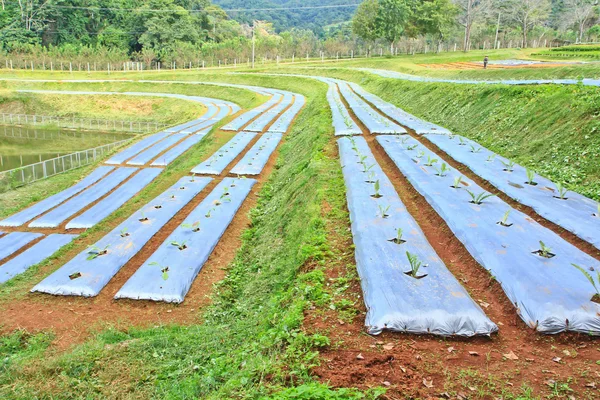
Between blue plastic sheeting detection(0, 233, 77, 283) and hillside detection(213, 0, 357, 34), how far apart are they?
126 metres

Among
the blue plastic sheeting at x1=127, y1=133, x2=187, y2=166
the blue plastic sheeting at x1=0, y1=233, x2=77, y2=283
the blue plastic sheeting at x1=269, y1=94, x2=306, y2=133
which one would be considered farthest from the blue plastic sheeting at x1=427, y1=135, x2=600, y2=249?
the blue plastic sheeting at x1=127, y1=133, x2=187, y2=166

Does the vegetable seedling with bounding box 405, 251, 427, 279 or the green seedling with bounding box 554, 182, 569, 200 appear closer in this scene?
the vegetable seedling with bounding box 405, 251, 427, 279

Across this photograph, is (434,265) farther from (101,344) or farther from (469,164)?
(469,164)

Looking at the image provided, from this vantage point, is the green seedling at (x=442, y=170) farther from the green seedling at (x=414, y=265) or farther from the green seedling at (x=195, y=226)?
the green seedling at (x=195, y=226)

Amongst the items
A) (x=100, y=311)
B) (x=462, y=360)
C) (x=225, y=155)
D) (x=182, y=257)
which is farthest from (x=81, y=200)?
(x=462, y=360)

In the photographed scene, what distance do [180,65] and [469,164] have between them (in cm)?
6251

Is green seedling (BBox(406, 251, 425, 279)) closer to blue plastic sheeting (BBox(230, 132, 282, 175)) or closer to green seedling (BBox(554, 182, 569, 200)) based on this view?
green seedling (BBox(554, 182, 569, 200))

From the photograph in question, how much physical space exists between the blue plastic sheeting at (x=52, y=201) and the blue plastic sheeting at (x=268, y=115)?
7135 millimetres

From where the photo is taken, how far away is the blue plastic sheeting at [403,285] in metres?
4.72

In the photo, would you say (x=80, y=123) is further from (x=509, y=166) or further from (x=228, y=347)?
(x=228, y=347)

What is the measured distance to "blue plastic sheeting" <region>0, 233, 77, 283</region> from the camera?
1005 cm

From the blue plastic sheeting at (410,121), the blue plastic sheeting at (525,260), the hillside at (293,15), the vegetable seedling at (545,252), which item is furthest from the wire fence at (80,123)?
the hillside at (293,15)

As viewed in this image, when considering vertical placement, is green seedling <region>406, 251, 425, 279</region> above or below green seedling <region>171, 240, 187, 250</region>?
above

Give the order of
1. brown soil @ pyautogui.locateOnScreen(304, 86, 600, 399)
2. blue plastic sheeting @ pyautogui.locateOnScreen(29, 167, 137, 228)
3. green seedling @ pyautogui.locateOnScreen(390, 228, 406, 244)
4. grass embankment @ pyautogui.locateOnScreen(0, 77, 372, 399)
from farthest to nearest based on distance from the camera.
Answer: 1. blue plastic sheeting @ pyautogui.locateOnScreen(29, 167, 137, 228)
2. green seedling @ pyautogui.locateOnScreen(390, 228, 406, 244)
3. grass embankment @ pyautogui.locateOnScreen(0, 77, 372, 399)
4. brown soil @ pyautogui.locateOnScreen(304, 86, 600, 399)
